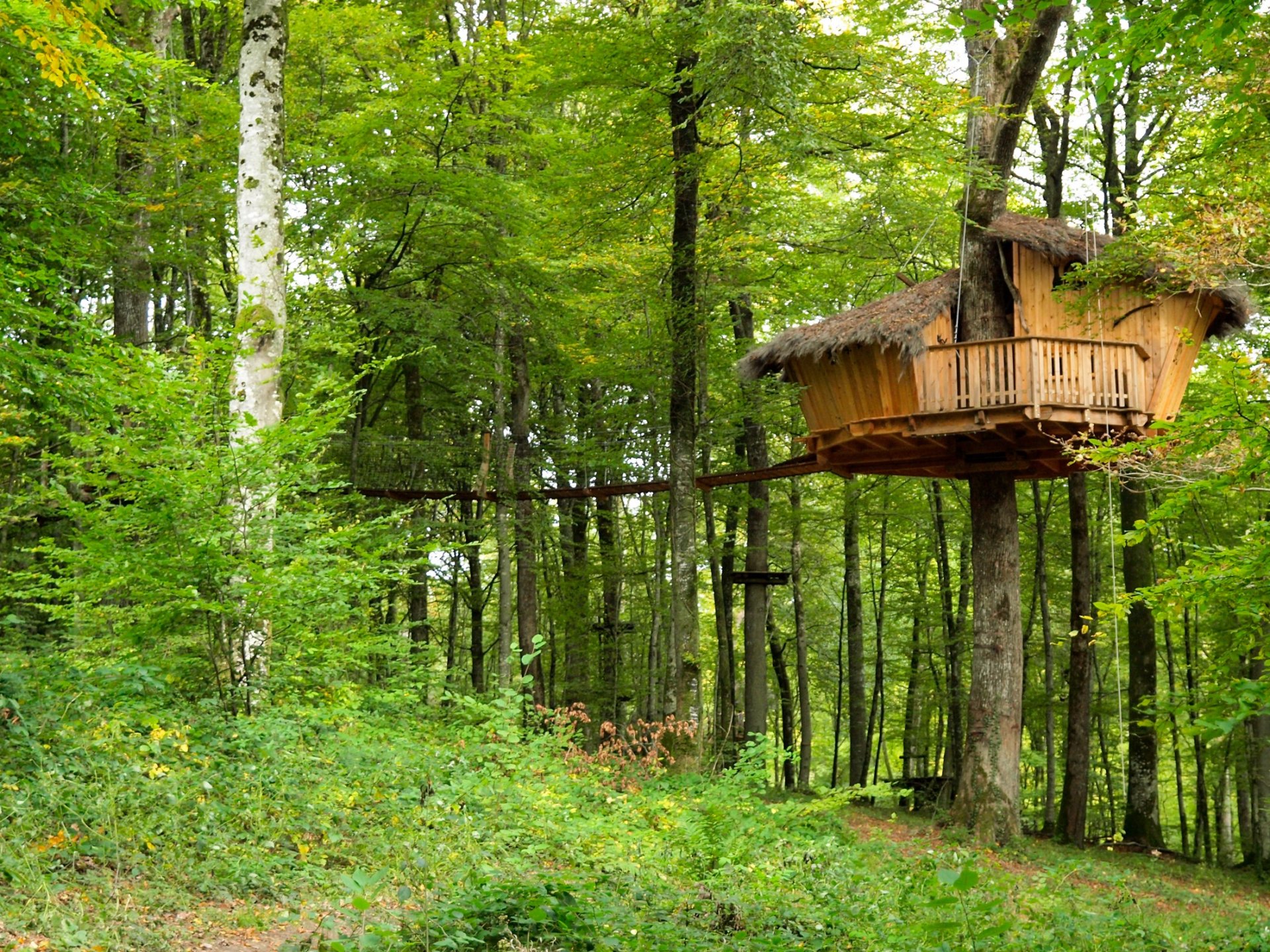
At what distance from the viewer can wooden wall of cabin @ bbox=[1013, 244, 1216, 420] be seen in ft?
34.6

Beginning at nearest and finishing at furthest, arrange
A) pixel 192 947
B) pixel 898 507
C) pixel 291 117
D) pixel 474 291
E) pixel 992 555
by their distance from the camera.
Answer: pixel 192 947
pixel 992 555
pixel 291 117
pixel 474 291
pixel 898 507

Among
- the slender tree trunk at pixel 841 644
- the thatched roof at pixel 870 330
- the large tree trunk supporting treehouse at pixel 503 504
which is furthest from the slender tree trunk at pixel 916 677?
the thatched roof at pixel 870 330

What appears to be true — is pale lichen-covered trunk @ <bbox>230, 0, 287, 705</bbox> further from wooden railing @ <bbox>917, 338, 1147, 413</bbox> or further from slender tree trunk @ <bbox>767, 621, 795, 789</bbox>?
slender tree trunk @ <bbox>767, 621, 795, 789</bbox>

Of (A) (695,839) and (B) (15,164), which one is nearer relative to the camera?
(A) (695,839)

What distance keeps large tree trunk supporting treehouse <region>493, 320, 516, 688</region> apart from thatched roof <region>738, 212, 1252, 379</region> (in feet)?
15.5

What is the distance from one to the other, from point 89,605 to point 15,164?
15.0ft

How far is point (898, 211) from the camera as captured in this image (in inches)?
531

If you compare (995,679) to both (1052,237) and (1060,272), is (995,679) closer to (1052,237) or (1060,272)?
(1060,272)

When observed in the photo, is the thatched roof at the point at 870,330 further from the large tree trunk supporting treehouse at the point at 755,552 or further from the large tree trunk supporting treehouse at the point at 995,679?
the large tree trunk supporting treehouse at the point at 755,552

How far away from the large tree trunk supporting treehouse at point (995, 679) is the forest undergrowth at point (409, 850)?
4130mm

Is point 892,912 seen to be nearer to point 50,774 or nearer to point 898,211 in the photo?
point 50,774

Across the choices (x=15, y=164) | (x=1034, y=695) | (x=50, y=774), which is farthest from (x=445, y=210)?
(x=1034, y=695)

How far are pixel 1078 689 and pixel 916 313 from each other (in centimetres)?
722

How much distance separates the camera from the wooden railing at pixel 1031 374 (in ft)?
34.0
